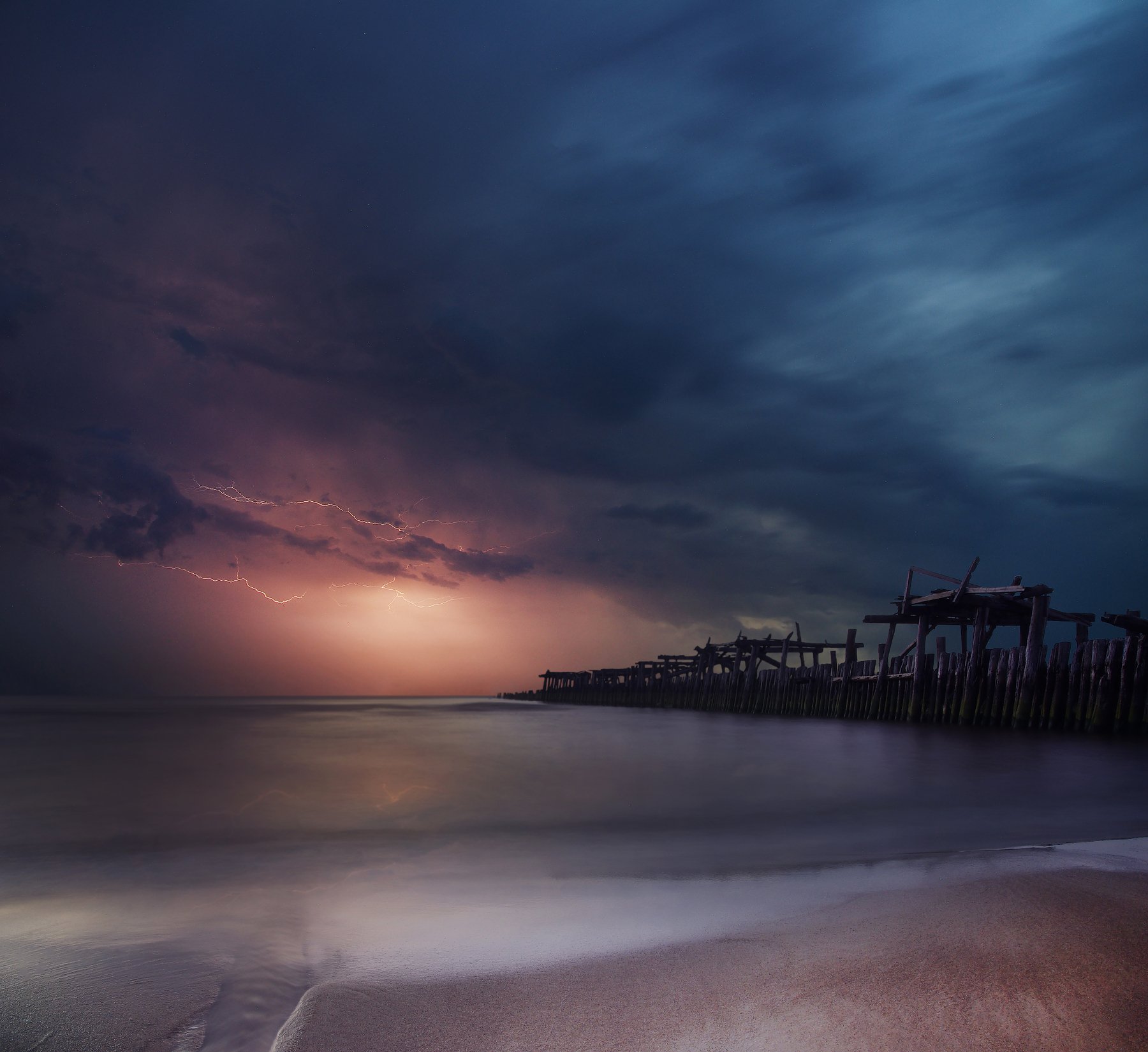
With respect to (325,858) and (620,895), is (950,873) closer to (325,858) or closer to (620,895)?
(620,895)

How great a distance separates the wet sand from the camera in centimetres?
194

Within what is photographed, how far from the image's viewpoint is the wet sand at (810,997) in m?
1.94

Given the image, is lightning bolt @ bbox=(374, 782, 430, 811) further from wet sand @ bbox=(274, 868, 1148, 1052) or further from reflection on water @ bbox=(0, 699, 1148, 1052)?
wet sand @ bbox=(274, 868, 1148, 1052)

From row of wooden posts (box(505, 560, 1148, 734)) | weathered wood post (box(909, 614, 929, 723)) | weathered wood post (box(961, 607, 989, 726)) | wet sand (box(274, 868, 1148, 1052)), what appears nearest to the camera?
wet sand (box(274, 868, 1148, 1052))

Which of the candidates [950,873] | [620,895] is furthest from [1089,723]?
[620,895]

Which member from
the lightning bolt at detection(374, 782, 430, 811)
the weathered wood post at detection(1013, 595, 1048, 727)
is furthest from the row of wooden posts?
the lightning bolt at detection(374, 782, 430, 811)

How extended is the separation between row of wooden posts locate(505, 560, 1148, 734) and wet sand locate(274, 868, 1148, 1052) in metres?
14.3

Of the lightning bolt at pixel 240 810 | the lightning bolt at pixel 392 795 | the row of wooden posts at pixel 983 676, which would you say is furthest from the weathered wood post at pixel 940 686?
the lightning bolt at pixel 240 810

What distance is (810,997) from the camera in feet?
7.17

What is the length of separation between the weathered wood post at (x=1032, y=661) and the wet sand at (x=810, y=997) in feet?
50.0

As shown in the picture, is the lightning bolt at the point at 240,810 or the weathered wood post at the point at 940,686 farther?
the weathered wood post at the point at 940,686

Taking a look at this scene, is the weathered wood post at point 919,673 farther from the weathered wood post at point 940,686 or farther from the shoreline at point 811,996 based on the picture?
the shoreline at point 811,996

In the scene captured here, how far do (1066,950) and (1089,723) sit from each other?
15.1 m

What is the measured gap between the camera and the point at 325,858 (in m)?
5.48
